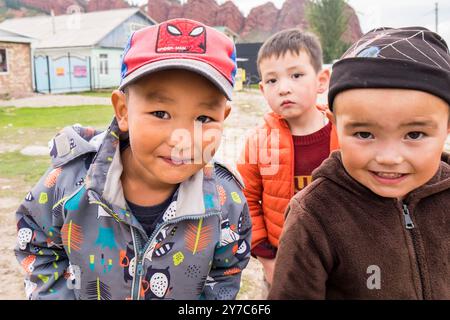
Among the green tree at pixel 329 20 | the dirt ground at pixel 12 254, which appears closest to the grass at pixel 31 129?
the dirt ground at pixel 12 254

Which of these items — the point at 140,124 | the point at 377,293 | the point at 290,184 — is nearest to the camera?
the point at 377,293

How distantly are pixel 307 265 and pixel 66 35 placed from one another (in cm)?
3435

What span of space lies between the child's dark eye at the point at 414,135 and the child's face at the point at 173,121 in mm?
640

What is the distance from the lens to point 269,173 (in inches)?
91.5

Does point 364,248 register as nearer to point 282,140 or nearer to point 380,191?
point 380,191

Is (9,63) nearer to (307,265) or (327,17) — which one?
(307,265)

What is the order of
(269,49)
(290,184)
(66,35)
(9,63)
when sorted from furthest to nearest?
(66,35) < (9,63) < (269,49) < (290,184)

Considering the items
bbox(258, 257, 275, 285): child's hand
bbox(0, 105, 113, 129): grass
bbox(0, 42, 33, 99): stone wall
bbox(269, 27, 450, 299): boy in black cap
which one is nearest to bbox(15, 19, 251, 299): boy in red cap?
bbox(269, 27, 450, 299): boy in black cap

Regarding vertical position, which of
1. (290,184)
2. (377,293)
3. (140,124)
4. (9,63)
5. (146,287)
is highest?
(9,63)

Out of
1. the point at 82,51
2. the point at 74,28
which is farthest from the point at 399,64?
the point at 74,28

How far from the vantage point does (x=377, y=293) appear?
1401 mm

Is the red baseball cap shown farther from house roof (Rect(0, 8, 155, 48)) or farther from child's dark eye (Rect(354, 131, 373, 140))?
house roof (Rect(0, 8, 155, 48))

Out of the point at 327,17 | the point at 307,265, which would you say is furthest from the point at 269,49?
the point at 327,17

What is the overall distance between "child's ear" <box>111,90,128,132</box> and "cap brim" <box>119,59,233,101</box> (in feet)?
0.38
